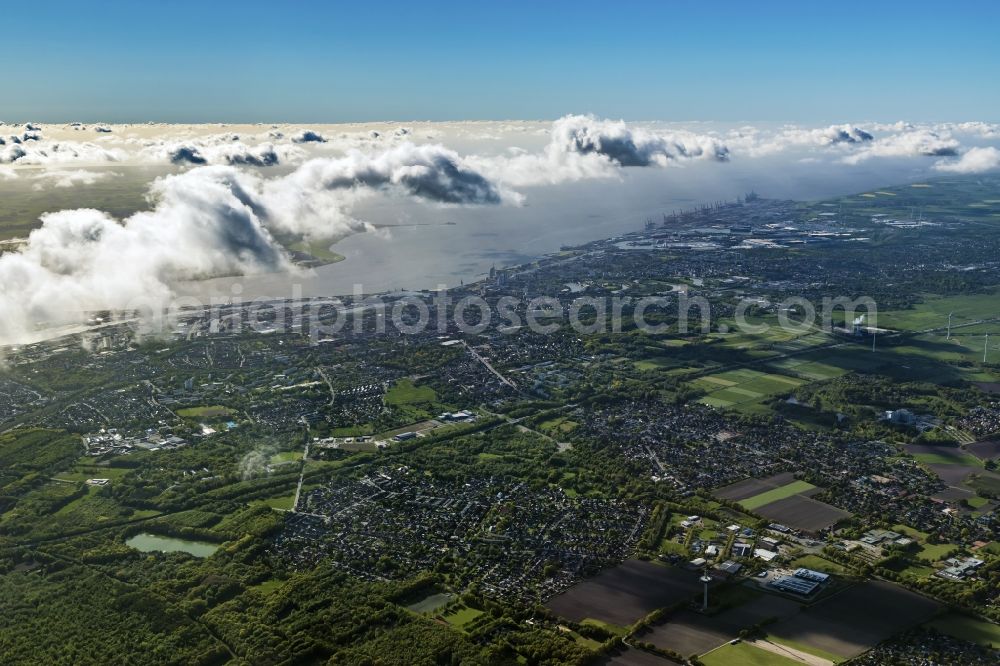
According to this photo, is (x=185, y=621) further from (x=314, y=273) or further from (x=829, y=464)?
(x=314, y=273)

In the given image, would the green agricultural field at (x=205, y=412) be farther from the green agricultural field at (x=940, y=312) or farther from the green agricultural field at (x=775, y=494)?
the green agricultural field at (x=940, y=312)

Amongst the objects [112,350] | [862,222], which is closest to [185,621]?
[112,350]

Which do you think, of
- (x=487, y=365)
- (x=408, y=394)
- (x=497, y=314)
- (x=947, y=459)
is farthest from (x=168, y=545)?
(x=497, y=314)

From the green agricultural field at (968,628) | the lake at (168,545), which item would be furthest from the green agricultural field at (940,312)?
the lake at (168,545)

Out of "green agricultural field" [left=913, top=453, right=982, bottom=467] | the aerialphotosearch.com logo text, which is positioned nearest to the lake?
"green agricultural field" [left=913, top=453, right=982, bottom=467]

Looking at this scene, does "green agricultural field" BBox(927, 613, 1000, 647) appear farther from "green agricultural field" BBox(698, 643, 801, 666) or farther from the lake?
the lake

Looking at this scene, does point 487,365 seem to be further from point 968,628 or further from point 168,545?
point 968,628

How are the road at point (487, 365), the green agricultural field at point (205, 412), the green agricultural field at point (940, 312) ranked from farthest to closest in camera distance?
1. the green agricultural field at point (940, 312)
2. the road at point (487, 365)
3. the green agricultural field at point (205, 412)
